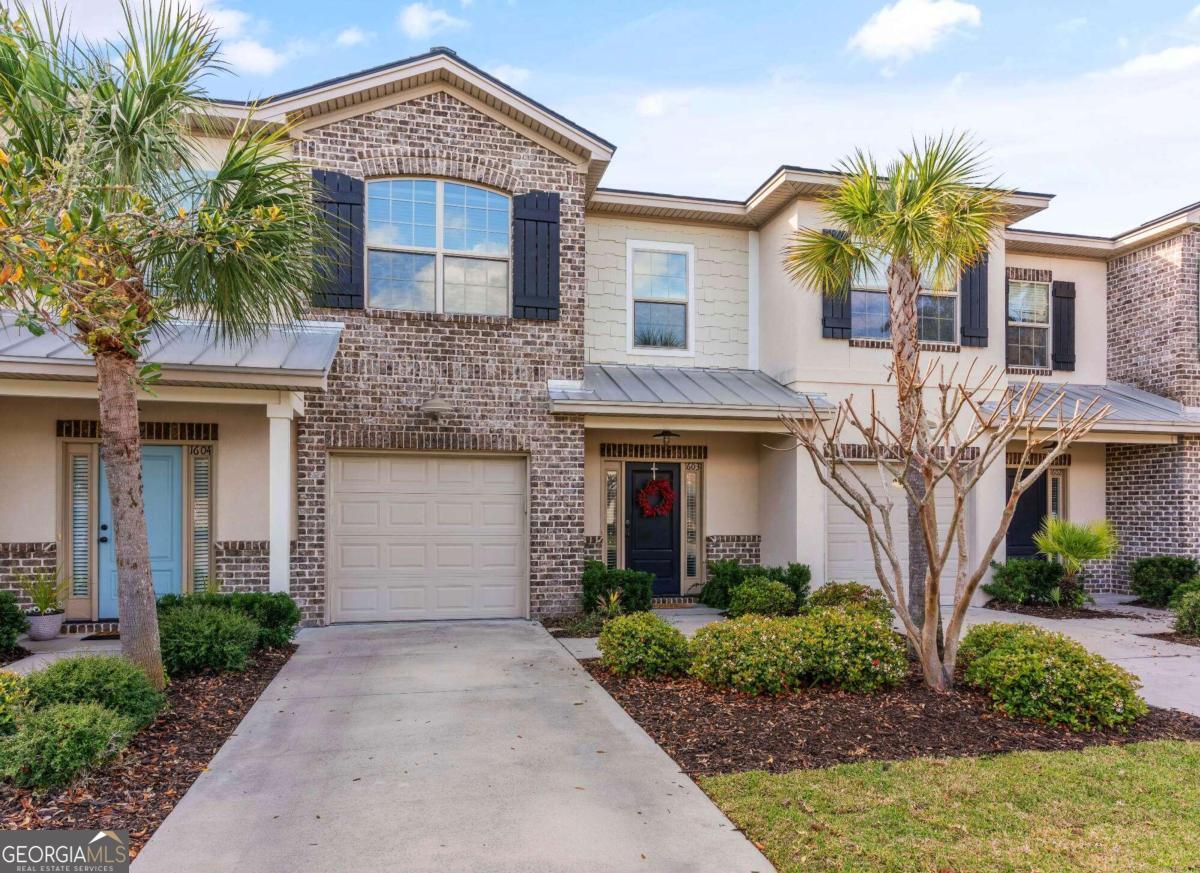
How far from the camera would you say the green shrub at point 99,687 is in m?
4.98

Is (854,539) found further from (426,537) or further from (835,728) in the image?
(835,728)

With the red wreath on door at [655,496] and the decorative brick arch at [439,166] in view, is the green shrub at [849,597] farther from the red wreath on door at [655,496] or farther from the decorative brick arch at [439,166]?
the decorative brick arch at [439,166]

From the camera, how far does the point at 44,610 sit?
28.0ft

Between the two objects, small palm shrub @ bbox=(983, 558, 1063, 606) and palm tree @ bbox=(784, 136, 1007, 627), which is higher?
palm tree @ bbox=(784, 136, 1007, 627)

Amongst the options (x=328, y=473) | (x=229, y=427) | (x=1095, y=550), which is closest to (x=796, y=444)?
(x=1095, y=550)

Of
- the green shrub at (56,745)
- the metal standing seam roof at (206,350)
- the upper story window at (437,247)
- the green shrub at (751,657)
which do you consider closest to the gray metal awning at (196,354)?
the metal standing seam roof at (206,350)

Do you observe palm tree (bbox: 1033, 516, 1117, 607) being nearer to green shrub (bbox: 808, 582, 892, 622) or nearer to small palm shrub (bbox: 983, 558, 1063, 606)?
small palm shrub (bbox: 983, 558, 1063, 606)

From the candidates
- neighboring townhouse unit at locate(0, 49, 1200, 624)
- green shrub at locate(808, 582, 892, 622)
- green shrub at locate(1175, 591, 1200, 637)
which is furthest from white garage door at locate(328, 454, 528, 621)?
green shrub at locate(1175, 591, 1200, 637)

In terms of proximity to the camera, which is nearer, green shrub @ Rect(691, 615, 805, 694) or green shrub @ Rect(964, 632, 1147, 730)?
green shrub @ Rect(964, 632, 1147, 730)

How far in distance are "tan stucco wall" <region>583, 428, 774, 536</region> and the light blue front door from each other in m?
5.43

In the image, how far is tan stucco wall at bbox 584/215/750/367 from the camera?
11.5 m

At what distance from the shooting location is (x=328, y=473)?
956 cm

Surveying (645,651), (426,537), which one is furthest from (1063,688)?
(426,537)

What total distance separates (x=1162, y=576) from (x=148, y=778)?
1338 cm
